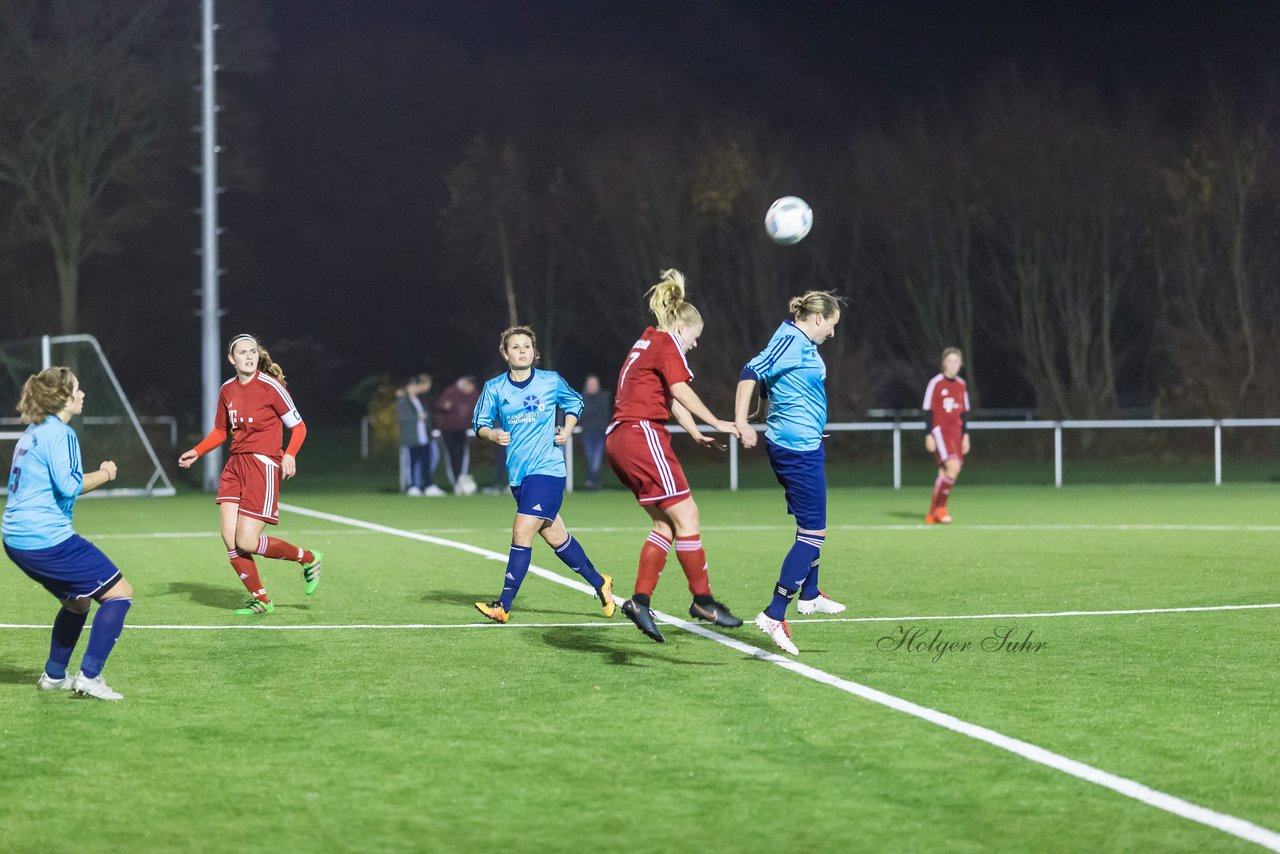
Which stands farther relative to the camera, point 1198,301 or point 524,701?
point 1198,301

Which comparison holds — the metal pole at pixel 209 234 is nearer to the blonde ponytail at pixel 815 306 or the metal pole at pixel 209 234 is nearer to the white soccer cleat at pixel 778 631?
the blonde ponytail at pixel 815 306

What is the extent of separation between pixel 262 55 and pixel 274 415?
26.3 metres

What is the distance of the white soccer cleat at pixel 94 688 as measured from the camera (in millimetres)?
7160

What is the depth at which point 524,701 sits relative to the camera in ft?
23.2

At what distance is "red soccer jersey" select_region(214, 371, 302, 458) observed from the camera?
34.3ft

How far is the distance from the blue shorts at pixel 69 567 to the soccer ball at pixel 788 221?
7821 mm

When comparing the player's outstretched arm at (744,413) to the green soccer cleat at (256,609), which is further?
the green soccer cleat at (256,609)

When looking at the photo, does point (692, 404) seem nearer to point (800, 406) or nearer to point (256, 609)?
point (800, 406)

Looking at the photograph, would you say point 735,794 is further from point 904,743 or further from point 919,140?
point 919,140

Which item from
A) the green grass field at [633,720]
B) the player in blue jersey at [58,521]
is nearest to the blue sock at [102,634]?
the player in blue jersey at [58,521]

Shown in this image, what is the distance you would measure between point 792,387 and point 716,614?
4.37 ft

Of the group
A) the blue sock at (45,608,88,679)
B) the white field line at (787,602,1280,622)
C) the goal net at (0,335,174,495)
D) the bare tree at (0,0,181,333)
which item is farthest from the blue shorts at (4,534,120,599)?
the bare tree at (0,0,181,333)

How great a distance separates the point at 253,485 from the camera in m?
10.5

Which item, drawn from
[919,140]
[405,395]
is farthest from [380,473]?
[919,140]
